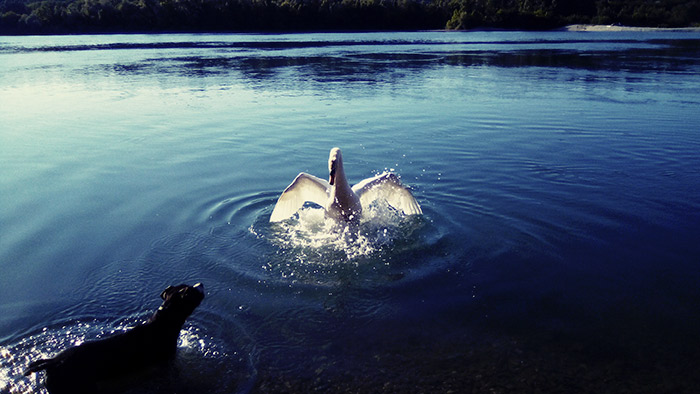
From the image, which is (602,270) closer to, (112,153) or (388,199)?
(388,199)

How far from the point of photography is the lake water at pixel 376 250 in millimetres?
6738

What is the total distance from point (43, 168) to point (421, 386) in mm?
12979

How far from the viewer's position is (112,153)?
1647 centimetres

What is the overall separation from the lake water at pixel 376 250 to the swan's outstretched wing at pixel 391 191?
38 cm

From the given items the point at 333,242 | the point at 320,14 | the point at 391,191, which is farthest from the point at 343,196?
the point at 320,14

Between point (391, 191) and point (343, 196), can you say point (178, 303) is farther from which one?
point (391, 191)

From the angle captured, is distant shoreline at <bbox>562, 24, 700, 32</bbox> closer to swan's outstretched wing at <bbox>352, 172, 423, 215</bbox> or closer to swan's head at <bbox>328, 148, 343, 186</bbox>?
swan's outstretched wing at <bbox>352, 172, 423, 215</bbox>

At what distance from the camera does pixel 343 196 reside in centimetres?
1080

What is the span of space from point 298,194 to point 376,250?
98.8 inches

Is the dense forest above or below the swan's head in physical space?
above

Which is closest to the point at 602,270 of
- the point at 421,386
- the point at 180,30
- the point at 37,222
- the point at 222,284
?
the point at 421,386

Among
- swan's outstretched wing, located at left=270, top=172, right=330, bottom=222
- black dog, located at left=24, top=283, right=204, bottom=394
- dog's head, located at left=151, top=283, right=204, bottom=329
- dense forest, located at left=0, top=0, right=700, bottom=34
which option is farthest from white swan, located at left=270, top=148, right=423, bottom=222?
dense forest, located at left=0, top=0, right=700, bottom=34

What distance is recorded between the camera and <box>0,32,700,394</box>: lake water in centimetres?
674

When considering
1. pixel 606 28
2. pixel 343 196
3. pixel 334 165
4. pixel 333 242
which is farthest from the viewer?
pixel 606 28
